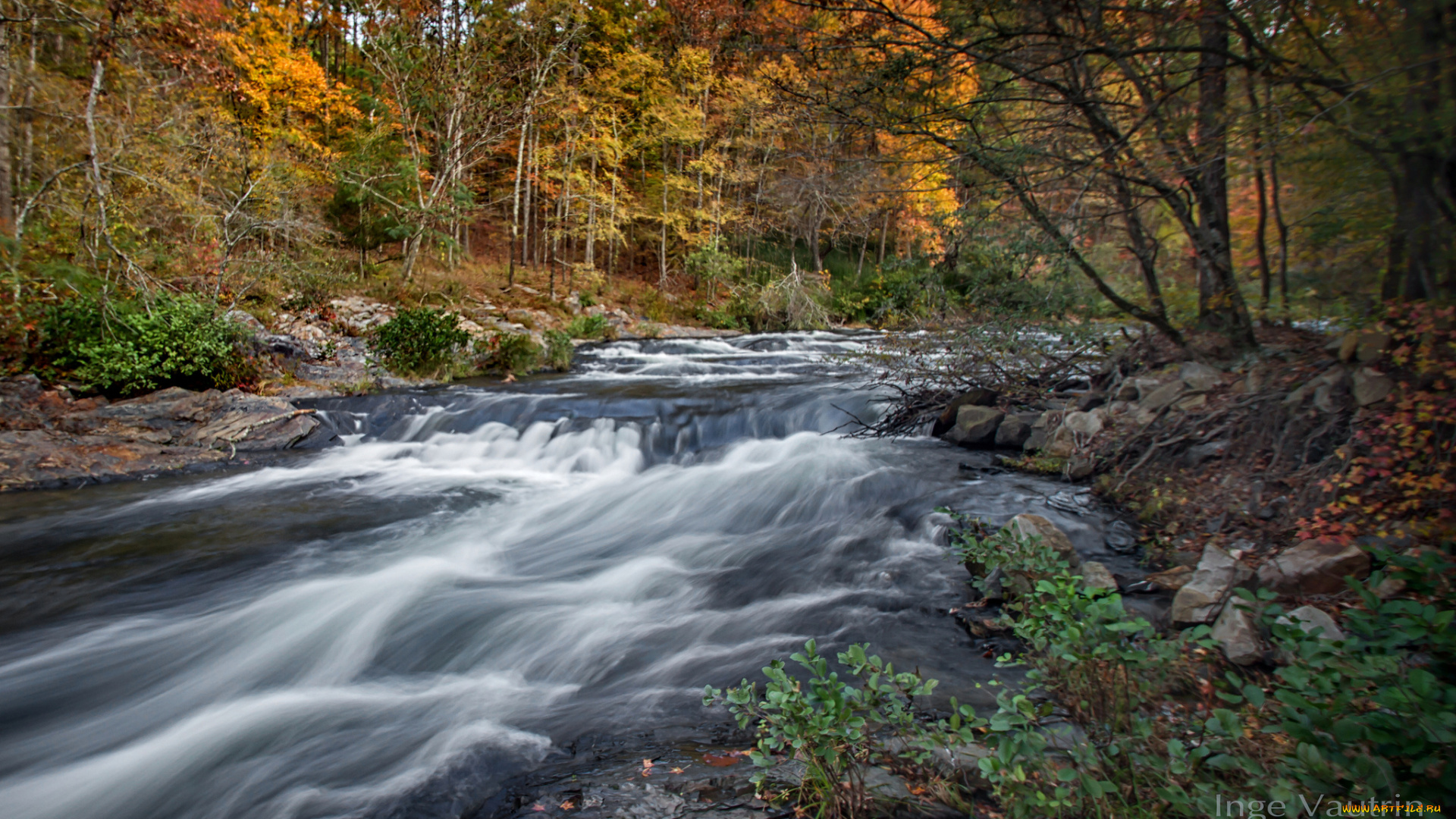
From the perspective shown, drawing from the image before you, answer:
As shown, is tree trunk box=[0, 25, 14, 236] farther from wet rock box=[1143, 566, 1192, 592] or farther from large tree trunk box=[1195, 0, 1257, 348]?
wet rock box=[1143, 566, 1192, 592]

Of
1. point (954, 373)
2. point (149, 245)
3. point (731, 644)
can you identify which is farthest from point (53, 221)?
point (954, 373)

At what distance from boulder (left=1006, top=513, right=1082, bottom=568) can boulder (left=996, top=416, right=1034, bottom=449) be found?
3.32 metres

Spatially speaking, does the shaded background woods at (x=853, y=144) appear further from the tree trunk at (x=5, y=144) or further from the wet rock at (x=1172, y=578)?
the wet rock at (x=1172, y=578)

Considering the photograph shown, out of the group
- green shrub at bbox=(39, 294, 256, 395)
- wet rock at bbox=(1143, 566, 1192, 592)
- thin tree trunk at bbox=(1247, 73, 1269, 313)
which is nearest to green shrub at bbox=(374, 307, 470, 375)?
green shrub at bbox=(39, 294, 256, 395)

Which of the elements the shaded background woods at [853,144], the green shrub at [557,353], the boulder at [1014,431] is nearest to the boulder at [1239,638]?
the shaded background woods at [853,144]

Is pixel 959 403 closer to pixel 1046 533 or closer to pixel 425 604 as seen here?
pixel 1046 533

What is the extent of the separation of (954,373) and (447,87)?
16.8 m

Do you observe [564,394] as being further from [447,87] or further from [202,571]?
[447,87]

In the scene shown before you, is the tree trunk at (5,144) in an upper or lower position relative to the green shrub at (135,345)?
upper

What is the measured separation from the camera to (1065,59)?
377 cm

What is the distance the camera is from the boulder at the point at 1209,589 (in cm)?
346

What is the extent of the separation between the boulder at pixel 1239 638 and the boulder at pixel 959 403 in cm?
500

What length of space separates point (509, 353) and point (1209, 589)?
1271cm

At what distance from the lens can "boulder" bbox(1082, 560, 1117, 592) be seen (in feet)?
12.6
